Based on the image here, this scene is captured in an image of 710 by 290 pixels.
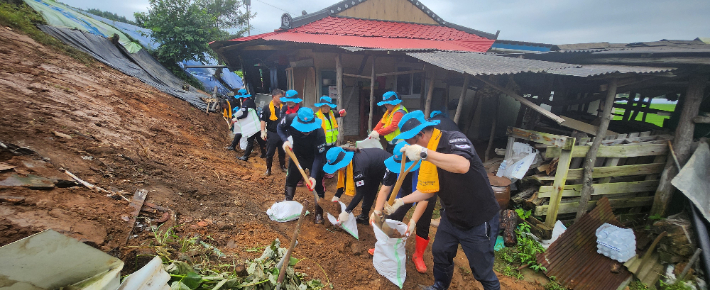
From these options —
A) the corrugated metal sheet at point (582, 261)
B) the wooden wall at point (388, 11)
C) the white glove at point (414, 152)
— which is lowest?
the corrugated metal sheet at point (582, 261)

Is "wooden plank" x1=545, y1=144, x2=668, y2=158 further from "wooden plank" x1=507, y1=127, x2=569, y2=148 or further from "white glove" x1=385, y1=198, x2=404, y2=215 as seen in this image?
"white glove" x1=385, y1=198, x2=404, y2=215

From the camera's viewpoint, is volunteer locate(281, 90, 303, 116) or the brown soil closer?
the brown soil

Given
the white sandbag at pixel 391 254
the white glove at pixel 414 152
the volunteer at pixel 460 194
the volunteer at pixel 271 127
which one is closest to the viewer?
the white glove at pixel 414 152

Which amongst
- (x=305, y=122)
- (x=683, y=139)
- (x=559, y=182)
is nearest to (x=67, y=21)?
(x=305, y=122)

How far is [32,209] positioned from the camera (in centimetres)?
200

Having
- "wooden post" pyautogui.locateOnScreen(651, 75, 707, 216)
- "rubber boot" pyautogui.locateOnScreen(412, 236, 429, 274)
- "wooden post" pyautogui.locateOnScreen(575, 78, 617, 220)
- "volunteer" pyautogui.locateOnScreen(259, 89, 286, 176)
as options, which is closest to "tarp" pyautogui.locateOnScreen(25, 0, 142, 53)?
"volunteer" pyautogui.locateOnScreen(259, 89, 286, 176)

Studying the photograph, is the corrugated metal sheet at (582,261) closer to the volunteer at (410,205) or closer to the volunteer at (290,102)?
the volunteer at (410,205)

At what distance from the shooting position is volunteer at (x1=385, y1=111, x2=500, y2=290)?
2.25 metres

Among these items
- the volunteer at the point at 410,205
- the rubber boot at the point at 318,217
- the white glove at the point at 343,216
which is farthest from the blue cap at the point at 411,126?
the rubber boot at the point at 318,217

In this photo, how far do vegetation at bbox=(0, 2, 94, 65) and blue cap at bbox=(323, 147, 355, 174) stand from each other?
7308mm

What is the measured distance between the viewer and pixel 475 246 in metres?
2.40

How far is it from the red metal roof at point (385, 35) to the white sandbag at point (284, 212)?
550cm

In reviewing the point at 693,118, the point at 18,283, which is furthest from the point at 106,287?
the point at 693,118

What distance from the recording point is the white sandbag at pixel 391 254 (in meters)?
2.80
